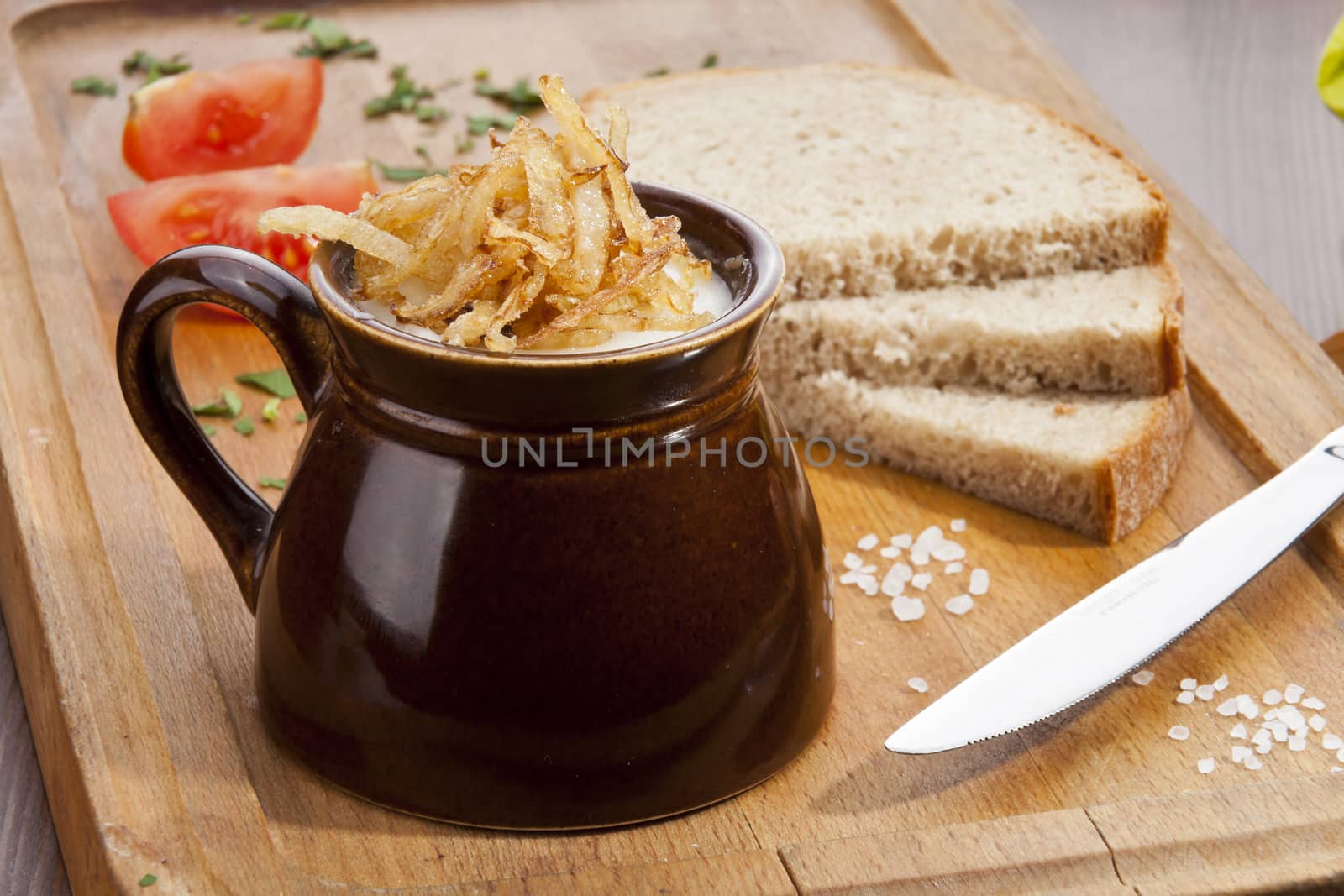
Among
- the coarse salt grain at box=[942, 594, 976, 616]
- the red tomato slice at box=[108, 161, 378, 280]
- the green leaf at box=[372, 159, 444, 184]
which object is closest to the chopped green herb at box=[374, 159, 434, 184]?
the green leaf at box=[372, 159, 444, 184]

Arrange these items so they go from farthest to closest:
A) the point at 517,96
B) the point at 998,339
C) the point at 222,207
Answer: the point at 517,96
the point at 222,207
the point at 998,339

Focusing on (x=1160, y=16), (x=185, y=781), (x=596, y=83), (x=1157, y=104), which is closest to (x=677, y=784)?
(x=185, y=781)

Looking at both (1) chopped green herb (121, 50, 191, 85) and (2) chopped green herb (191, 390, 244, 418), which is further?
(1) chopped green herb (121, 50, 191, 85)

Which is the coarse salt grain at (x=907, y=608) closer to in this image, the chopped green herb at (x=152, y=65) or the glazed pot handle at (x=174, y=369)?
the glazed pot handle at (x=174, y=369)

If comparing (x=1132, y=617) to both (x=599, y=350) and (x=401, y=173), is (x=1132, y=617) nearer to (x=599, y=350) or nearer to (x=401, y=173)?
(x=599, y=350)

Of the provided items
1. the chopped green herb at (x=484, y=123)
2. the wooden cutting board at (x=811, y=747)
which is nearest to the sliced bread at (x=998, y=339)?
the wooden cutting board at (x=811, y=747)

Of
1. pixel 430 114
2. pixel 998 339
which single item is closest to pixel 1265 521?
pixel 998 339

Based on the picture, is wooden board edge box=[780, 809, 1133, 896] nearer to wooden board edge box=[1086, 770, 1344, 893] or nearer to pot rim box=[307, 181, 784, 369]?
wooden board edge box=[1086, 770, 1344, 893]
